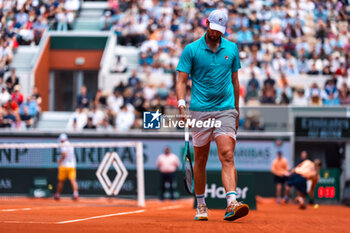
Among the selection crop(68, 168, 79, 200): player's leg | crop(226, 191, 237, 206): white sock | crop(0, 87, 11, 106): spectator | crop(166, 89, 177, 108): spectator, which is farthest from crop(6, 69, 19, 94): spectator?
crop(226, 191, 237, 206): white sock

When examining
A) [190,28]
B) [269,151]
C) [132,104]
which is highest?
[190,28]

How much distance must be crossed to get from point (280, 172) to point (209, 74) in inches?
552

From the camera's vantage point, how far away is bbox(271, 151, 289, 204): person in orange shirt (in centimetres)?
2198

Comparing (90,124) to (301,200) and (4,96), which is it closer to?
(4,96)

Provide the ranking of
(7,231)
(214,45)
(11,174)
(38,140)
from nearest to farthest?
(7,231) → (214,45) → (11,174) → (38,140)

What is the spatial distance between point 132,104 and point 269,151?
4.73 meters

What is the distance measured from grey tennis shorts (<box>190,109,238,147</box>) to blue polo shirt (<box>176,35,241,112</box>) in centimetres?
6

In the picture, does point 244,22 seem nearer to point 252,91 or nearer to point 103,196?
point 252,91

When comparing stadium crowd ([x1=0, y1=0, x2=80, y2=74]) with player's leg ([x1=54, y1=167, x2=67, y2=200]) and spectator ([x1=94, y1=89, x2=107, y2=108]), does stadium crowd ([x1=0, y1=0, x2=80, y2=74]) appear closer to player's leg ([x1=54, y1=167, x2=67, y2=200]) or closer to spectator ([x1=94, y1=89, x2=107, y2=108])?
spectator ([x1=94, y1=89, x2=107, y2=108])

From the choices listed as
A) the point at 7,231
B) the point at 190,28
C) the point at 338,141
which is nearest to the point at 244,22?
the point at 190,28

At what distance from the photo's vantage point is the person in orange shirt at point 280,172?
2198 centimetres

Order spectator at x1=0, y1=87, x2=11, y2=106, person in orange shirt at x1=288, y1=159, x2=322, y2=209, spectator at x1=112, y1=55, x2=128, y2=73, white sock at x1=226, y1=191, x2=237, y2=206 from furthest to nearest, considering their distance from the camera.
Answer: spectator at x1=112, y1=55, x2=128, y2=73, spectator at x1=0, y1=87, x2=11, y2=106, person in orange shirt at x1=288, y1=159, x2=322, y2=209, white sock at x1=226, y1=191, x2=237, y2=206

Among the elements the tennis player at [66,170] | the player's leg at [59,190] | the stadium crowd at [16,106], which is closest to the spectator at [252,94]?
the tennis player at [66,170]

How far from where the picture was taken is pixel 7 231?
6.64m
